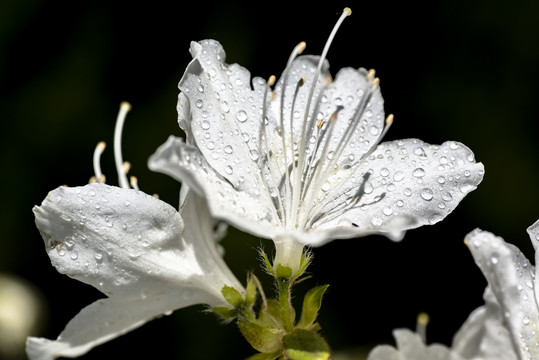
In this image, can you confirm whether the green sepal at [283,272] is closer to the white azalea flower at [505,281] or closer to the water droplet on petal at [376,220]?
the water droplet on petal at [376,220]

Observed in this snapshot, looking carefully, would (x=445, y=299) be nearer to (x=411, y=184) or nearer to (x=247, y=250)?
(x=247, y=250)

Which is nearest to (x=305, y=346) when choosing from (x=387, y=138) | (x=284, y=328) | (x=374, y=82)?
(x=284, y=328)

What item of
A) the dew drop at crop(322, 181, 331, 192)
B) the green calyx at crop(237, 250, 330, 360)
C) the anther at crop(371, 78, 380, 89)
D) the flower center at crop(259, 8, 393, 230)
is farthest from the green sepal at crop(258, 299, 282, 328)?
the anther at crop(371, 78, 380, 89)

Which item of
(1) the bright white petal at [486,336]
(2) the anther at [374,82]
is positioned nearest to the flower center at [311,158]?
(2) the anther at [374,82]

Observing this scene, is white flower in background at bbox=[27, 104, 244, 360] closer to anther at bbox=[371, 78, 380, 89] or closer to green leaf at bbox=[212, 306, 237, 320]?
green leaf at bbox=[212, 306, 237, 320]

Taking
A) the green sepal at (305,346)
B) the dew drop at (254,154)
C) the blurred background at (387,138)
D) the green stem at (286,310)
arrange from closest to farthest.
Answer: the green sepal at (305,346), the green stem at (286,310), the dew drop at (254,154), the blurred background at (387,138)

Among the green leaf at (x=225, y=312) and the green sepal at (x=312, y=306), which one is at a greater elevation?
the green sepal at (x=312, y=306)

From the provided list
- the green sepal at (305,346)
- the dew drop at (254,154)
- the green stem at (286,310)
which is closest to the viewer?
the green sepal at (305,346)
